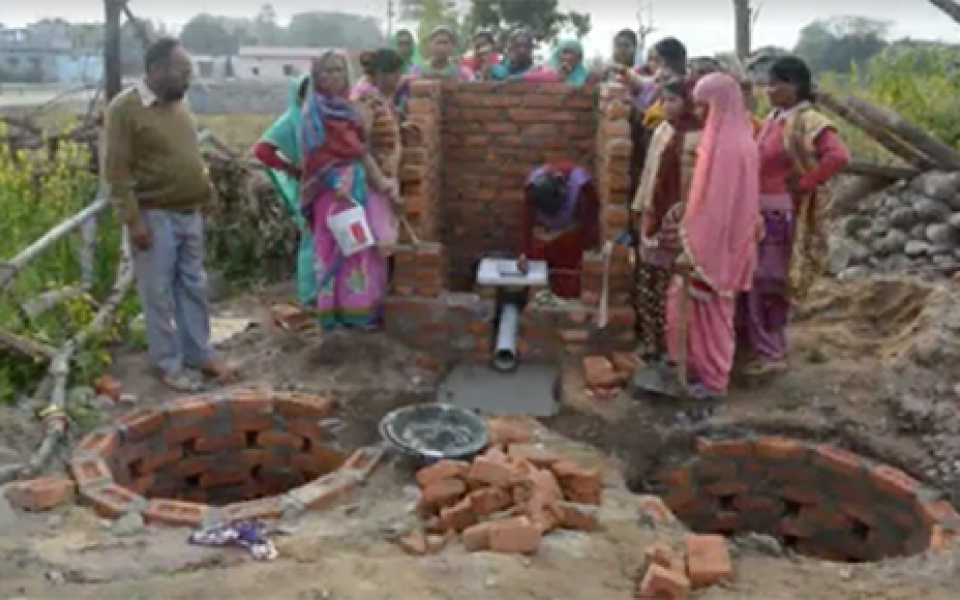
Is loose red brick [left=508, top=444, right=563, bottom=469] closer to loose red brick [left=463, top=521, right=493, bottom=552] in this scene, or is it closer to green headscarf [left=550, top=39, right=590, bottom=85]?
loose red brick [left=463, top=521, right=493, bottom=552]

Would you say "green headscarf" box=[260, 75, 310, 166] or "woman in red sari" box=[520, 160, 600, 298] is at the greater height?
"green headscarf" box=[260, 75, 310, 166]

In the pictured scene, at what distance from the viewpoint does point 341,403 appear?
18.0 feet

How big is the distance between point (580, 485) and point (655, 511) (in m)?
0.31

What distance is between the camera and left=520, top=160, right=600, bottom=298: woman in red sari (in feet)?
20.9

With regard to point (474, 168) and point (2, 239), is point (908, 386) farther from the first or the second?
point (2, 239)

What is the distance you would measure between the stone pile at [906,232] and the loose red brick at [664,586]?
4535 mm

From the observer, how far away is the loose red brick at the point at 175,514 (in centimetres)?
419

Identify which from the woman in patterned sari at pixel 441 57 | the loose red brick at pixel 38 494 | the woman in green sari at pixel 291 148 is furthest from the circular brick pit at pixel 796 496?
the woman in patterned sari at pixel 441 57

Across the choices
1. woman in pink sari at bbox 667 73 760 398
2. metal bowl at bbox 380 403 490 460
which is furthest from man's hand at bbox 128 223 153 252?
woman in pink sari at bbox 667 73 760 398

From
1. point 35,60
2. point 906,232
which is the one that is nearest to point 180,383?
point 906,232

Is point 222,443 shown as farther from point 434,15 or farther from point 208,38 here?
point 208,38

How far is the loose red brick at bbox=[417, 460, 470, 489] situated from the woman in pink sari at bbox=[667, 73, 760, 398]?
1628 mm

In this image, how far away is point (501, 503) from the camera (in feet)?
13.3

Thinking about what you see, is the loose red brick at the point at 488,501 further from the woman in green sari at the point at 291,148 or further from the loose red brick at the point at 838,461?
the woman in green sari at the point at 291,148
